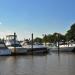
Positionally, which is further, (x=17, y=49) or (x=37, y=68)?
(x=17, y=49)

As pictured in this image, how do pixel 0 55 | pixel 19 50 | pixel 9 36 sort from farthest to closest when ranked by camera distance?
pixel 9 36 → pixel 19 50 → pixel 0 55

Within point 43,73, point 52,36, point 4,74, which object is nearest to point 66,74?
point 43,73

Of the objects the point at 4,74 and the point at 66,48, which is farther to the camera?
the point at 66,48

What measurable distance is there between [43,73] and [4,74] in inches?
155

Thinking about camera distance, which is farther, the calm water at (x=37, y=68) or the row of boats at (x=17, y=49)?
the row of boats at (x=17, y=49)

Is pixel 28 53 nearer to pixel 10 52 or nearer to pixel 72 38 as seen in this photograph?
pixel 10 52

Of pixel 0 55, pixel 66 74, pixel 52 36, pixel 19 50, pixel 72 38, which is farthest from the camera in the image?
Answer: pixel 52 36

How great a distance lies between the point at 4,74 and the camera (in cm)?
2594

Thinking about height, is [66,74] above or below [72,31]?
below

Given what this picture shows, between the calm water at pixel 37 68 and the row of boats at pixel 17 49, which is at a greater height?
the row of boats at pixel 17 49

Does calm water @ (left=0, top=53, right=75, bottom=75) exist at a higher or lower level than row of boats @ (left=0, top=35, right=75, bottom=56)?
lower

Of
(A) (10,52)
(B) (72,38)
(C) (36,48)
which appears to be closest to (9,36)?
(C) (36,48)

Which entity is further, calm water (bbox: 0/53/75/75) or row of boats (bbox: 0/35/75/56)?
row of boats (bbox: 0/35/75/56)

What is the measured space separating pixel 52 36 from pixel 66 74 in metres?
146
